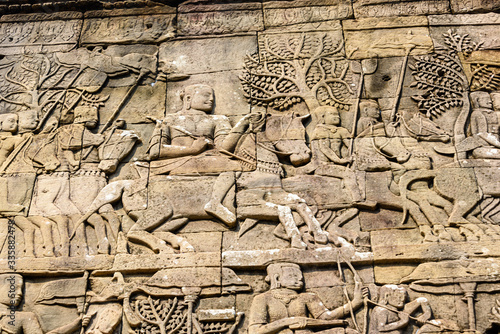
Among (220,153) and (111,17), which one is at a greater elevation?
(111,17)

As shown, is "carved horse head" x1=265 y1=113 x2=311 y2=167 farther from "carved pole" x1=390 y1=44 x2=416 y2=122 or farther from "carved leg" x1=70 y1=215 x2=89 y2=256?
"carved leg" x1=70 y1=215 x2=89 y2=256

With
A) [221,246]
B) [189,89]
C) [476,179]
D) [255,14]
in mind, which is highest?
[255,14]

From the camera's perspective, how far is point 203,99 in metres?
8.39

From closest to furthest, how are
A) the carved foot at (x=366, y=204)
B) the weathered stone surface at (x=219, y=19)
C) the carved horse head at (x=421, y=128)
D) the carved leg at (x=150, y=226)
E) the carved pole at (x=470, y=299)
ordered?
the carved pole at (x=470, y=299) < the carved leg at (x=150, y=226) < the carved foot at (x=366, y=204) < the carved horse head at (x=421, y=128) < the weathered stone surface at (x=219, y=19)

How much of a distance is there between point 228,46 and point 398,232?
11.5 feet

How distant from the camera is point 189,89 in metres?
8.53

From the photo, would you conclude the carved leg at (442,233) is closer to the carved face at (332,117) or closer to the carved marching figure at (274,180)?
the carved marching figure at (274,180)

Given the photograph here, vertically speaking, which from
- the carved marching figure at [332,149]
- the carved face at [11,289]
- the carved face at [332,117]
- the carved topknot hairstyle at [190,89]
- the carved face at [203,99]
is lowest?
the carved face at [11,289]

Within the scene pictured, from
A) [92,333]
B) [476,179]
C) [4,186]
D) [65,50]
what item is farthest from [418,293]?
[65,50]

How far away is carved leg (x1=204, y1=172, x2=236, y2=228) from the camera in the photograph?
7328 mm

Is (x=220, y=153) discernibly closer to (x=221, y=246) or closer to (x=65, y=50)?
(x=221, y=246)

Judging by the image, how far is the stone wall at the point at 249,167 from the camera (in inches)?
268

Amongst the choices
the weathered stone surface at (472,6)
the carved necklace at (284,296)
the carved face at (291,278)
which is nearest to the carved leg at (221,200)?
the carved face at (291,278)

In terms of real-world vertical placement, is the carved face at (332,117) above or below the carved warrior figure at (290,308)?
above
